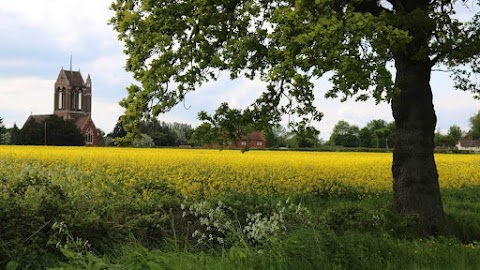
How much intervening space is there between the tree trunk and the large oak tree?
0.02 meters

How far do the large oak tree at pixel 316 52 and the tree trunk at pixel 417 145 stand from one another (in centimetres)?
2

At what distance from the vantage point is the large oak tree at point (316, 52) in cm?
743

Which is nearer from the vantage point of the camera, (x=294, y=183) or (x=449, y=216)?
(x=449, y=216)

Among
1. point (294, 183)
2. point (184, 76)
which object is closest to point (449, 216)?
point (294, 183)

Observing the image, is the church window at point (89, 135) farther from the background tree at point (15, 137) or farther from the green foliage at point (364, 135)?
the green foliage at point (364, 135)

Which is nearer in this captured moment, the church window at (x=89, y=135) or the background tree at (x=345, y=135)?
the background tree at (x=345, y=135)

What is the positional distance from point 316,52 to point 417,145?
3891 mm

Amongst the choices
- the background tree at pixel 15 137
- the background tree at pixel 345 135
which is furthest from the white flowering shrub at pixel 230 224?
the background tree at pixel 345 135

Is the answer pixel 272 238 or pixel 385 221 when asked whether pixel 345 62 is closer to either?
pixel 272 238

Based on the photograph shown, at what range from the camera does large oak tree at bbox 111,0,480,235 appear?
7434 mm

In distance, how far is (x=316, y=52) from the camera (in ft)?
24.6

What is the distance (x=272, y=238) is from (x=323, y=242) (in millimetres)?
615

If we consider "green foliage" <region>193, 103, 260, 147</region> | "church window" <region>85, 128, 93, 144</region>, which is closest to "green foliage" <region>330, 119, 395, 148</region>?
"church window" <region>85, 128, 93, 144</region>

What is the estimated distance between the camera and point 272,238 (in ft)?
19.1
